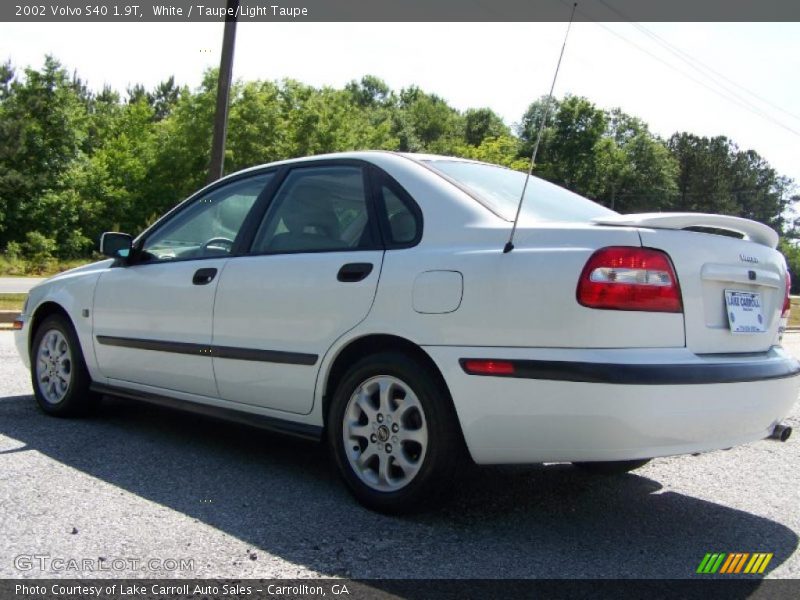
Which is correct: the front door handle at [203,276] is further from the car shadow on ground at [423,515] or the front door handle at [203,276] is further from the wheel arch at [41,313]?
the wheel arch at [41,313]

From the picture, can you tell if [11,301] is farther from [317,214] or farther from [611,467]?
[611,467]

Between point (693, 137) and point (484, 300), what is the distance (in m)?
94.8

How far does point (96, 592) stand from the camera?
2756 millimetres

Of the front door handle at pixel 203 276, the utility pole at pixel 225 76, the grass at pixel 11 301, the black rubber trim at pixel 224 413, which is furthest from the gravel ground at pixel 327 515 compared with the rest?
the utility pole at pixel 225 76

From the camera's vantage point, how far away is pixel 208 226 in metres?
4.93

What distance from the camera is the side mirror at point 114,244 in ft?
17.4

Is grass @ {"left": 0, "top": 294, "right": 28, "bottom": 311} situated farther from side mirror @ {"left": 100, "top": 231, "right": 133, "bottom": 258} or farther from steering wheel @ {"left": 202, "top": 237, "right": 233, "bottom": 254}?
steering wheel @ {"left": 202, "top": 237, "right": 233, "bottom": 254}

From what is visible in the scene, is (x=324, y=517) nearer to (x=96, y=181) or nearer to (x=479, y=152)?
(x=96, y=181)

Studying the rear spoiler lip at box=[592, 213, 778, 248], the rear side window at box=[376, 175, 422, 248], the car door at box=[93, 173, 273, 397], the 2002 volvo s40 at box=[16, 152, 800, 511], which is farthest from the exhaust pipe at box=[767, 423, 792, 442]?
the car door at box=[93, 173, 273, 397]

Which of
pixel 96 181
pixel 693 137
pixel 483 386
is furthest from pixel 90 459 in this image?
pixel 693 137

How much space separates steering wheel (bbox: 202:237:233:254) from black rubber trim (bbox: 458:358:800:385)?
71.5 inches

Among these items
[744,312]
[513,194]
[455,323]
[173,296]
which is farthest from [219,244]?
[744,312]

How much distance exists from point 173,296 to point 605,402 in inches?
105

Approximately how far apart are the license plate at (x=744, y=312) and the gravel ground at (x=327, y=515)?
2.98 ft
